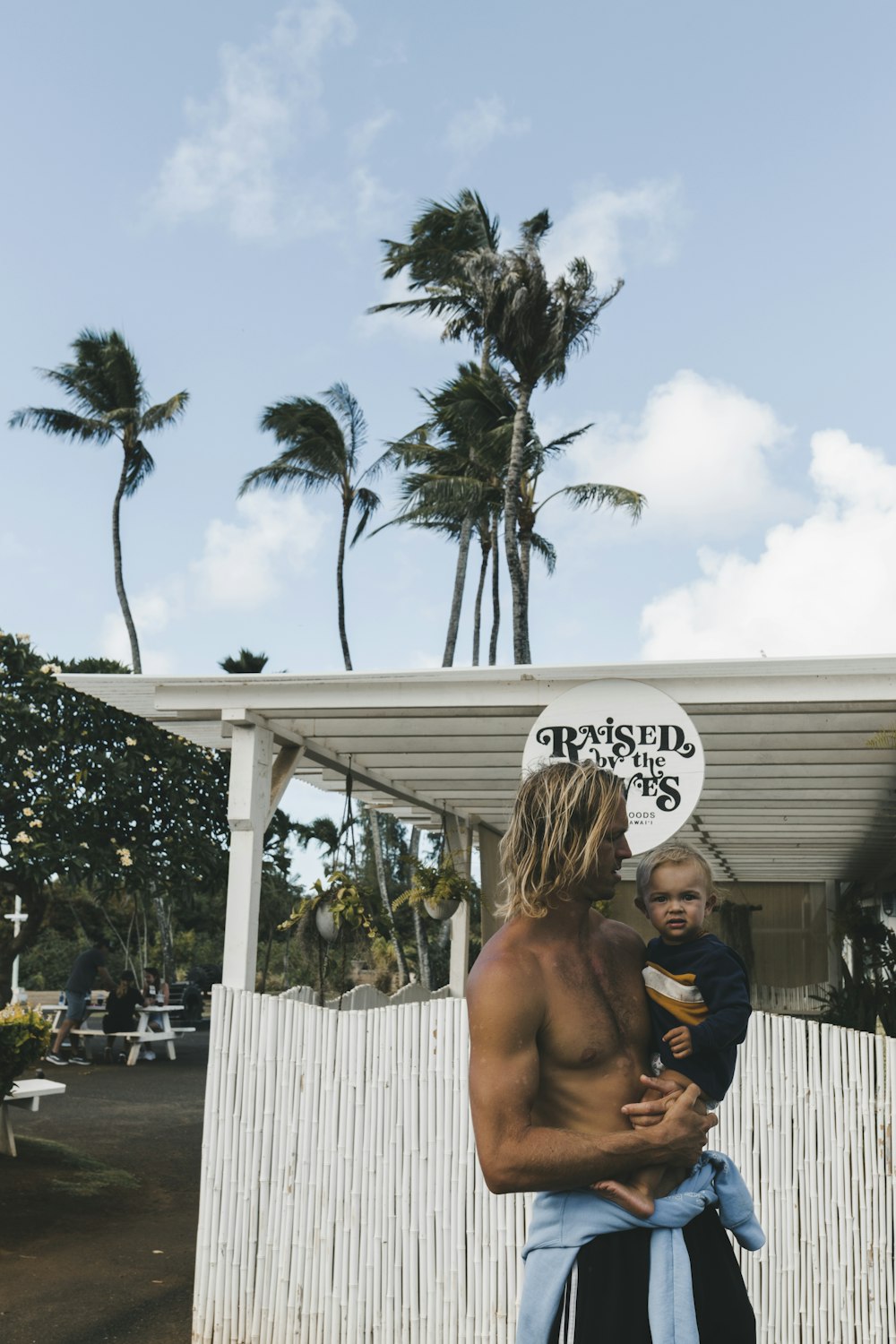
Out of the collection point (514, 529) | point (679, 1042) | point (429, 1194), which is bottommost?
point (429, 1194)

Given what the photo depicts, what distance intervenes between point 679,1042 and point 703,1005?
0.30ft

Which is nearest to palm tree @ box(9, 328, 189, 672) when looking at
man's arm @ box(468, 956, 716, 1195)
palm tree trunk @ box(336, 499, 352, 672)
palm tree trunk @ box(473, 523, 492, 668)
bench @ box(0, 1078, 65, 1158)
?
palm tree trunk @ box(336, 499, 352, 672)

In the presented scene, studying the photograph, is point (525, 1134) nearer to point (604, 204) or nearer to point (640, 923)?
point (640, 923)

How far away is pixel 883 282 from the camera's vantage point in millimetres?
18422

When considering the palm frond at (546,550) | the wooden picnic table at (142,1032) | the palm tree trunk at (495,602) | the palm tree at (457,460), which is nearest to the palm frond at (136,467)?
the palm tree at (457,460)

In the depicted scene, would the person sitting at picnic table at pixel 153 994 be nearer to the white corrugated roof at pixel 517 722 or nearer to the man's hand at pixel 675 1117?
the white corrugated roof at pixel 517 722

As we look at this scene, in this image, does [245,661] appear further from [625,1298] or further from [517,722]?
[625,1298]

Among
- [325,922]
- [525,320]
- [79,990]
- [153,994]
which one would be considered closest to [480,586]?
[525,320]

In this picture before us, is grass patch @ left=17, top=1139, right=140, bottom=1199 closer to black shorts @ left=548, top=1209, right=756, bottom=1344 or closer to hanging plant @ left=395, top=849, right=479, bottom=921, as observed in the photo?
hanging plant @ left=395, top=849, right=479, bottom=921

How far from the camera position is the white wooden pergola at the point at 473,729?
6.11 m

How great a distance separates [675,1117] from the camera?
6.84 ft

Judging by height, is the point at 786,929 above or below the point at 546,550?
below

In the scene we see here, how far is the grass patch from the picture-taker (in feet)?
26.1

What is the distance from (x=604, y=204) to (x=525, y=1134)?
29.7 metres
